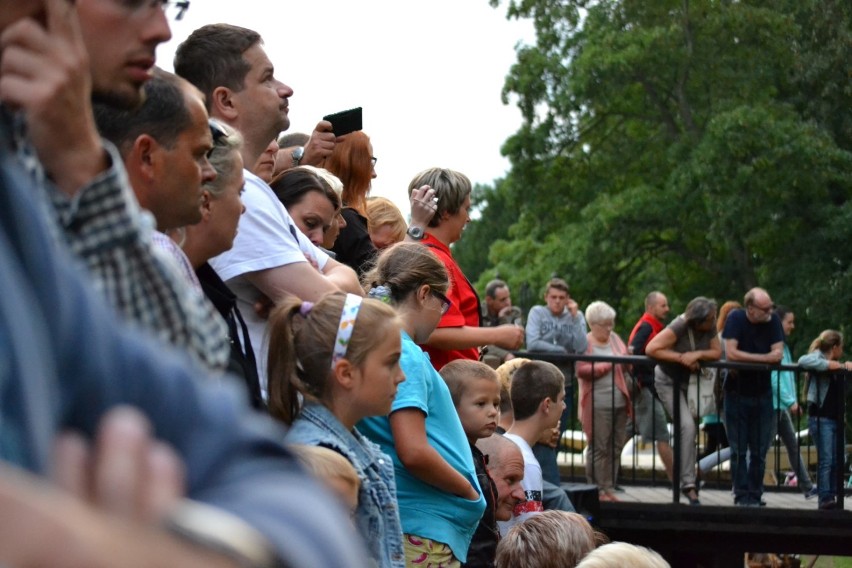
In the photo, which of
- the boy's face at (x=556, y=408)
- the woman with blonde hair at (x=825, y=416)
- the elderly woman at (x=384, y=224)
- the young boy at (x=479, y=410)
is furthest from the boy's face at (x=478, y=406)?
the woman with blonde hair at (x=825, y=416)

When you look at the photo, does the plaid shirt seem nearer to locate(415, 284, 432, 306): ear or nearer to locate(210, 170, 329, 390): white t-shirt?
locate(210, 170, 329, 390): white t-shirt

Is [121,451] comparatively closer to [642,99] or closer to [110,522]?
[110,522]

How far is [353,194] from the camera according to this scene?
5578mm

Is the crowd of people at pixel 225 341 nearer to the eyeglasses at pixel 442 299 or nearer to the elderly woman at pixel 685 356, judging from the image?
the eyeglasses at pixel 442 299

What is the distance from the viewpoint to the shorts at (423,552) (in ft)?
14.2

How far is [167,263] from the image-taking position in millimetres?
1211

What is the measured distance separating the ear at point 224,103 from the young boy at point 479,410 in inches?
69.1

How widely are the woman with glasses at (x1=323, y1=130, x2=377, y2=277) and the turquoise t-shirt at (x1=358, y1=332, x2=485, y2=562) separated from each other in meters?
0.93

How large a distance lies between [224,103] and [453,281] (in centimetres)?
178

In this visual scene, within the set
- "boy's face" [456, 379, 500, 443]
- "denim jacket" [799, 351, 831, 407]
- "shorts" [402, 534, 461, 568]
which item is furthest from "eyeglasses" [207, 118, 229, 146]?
"denim jacket" [799, 351, 831, 407]

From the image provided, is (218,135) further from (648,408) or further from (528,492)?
(648,408)

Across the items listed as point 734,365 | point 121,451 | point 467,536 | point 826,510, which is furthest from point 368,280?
point 826,510

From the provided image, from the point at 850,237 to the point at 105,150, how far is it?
24.5 meters

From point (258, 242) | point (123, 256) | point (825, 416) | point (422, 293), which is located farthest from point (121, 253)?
point (825, 416)
